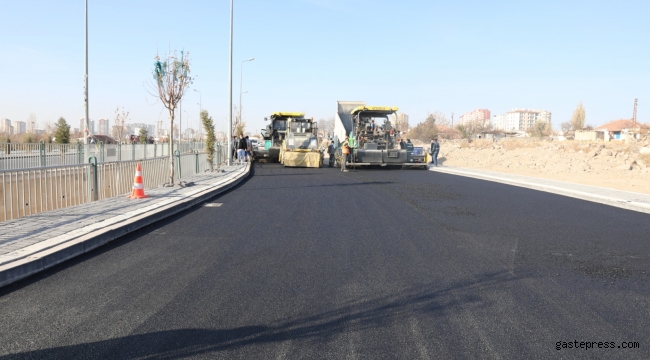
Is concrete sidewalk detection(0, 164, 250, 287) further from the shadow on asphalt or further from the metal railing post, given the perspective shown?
the shadow on asphalt

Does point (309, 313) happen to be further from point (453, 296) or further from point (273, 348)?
point (453, 296)

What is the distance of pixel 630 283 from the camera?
5.78m

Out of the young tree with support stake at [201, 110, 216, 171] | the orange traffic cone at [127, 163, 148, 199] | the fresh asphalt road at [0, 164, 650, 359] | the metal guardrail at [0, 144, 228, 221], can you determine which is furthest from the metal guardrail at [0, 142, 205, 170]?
the fresh asphalt road at [0, 164, 650, 359]

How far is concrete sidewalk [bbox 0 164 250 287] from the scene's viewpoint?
5.88 metres

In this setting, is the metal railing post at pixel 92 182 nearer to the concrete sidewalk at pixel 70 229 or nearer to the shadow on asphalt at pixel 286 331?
the concrete sidewalk at pixel 70 229

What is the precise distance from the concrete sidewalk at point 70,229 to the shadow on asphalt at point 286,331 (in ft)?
7.36

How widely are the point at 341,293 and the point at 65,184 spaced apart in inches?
318

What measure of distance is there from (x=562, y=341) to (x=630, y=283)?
2.31 m

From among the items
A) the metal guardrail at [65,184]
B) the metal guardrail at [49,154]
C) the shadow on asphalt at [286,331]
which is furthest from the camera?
the metal guardrail at [49,154]

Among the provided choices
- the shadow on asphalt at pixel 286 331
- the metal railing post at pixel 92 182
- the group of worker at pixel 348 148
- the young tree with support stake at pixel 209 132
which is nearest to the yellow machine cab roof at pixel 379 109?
the group of worker at pixel 348 148

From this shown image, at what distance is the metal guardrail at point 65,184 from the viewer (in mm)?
9070

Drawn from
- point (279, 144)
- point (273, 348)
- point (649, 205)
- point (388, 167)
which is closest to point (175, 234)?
point (273, 348)

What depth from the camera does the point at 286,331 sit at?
4141 mm

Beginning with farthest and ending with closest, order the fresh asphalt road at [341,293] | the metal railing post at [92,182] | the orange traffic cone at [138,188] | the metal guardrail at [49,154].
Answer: the metal guardrail at [49,154] < the orange traffic cone at [138,188] < the metal railing post at [92,182] < the fresh asphalt road at [341,293]
